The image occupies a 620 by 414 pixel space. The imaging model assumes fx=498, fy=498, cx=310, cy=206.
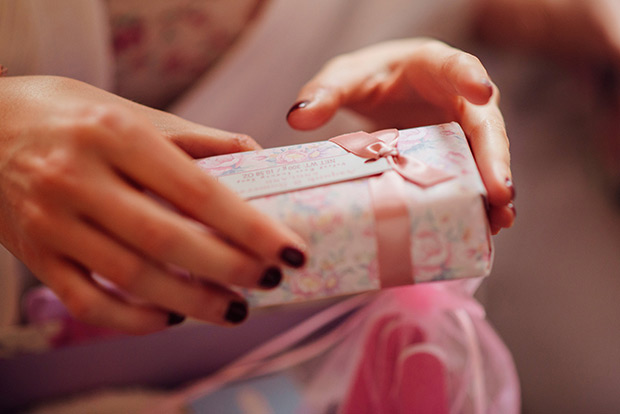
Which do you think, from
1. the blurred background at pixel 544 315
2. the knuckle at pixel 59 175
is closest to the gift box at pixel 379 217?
the knuckle at pixel 59 175

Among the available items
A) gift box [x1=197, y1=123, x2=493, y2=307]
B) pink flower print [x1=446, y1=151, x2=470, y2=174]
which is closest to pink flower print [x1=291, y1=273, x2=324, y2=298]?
gift box [x1=197, y1=123, x2=493, y2=307]

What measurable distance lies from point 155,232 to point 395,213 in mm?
138

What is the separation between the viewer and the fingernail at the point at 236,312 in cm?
29

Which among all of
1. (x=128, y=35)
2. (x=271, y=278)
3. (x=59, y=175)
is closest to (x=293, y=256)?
(x=271, y=278)

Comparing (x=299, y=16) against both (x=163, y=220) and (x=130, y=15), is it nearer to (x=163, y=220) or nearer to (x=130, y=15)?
(x=130, y=15)

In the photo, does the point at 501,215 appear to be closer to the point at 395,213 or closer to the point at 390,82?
the point at 395,213

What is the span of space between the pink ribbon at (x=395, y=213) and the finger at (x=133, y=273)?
11 centimetres

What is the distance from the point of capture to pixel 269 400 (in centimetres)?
58

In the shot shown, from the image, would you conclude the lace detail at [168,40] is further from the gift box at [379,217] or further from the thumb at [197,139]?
the gift box at [379,217]

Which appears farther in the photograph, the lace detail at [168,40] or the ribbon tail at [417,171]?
the lace detail at [168,40]

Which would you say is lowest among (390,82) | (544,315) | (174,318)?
(544,315)

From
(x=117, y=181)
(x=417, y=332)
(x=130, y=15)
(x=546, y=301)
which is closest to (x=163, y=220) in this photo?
(x=117, y=181)

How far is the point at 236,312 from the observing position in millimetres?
288

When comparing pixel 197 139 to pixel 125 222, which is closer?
pixel 125 222
